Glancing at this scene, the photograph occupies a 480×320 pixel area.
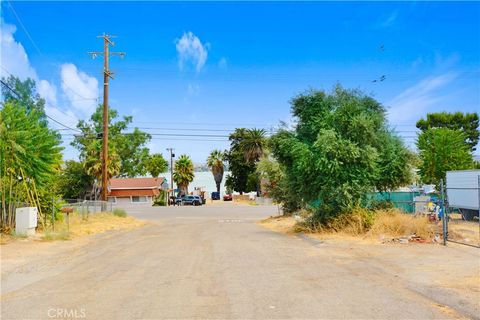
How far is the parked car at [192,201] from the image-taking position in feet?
256

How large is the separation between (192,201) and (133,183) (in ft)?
65.4

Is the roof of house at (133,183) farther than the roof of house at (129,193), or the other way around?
the roof of house at (129,193)

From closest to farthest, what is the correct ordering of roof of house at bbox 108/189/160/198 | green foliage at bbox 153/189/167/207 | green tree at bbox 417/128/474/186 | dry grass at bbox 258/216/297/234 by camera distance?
dry grass at bbox 258/216/297/234 < green tree at bbox 417/128/474/186 < green foliage at bbox 153/189/167/207 < roof of house at bbox 108/189/160/198

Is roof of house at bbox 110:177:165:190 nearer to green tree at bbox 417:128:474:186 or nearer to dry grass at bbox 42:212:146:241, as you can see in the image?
dry grass at bbox 42:212:146:241

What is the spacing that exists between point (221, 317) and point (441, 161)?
3184cm

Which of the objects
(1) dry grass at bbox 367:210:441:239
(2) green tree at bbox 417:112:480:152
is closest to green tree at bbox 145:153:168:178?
(2) green tree at bbox 417:112:480:152

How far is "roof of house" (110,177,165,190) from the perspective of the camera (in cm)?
9200

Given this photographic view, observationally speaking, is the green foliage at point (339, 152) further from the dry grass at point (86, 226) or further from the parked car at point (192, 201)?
the parked car at point (192, 201)

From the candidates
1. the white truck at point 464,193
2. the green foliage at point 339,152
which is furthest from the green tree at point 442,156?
the green foliage at point 339,152

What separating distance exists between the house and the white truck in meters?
69.1

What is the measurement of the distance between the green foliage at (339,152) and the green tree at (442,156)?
14.2m

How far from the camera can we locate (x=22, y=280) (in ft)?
35.1

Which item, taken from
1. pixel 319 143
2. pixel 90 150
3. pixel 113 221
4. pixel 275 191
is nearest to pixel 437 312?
pixel 319 143

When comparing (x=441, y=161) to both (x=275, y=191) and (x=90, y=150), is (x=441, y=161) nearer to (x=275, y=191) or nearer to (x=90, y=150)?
(x=275, y=191)
